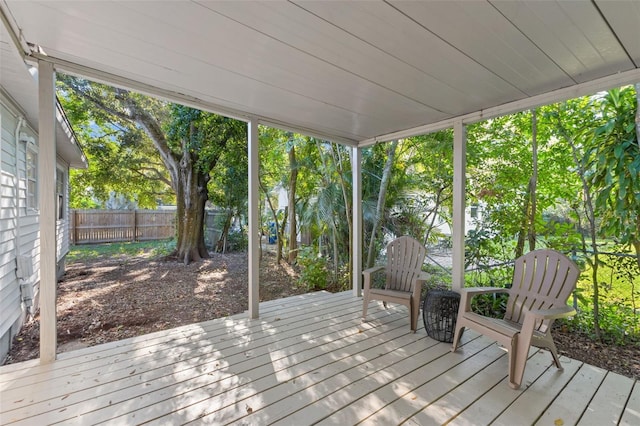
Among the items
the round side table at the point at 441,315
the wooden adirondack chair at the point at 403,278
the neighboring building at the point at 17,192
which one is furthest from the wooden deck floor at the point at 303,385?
the neighboring building at the point at 17,192

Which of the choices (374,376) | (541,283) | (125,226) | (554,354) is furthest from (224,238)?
(554,354)

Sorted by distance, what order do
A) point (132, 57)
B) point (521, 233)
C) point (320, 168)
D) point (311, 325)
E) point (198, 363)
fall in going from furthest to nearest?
point (320, 168) < point (521, 233) < point (311, 325) < point (198, 363) < point (132, 57)

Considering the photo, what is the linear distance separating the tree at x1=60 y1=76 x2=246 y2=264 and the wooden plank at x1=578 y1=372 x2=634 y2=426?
636cm

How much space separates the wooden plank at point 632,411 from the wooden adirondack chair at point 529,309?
15.2 inches

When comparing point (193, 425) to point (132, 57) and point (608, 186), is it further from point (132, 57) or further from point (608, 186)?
point (608, 186)

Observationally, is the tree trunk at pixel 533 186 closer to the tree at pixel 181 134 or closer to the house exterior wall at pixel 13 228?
the tree at pixel 181 134

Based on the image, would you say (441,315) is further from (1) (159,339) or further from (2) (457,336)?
(1) (159,339)

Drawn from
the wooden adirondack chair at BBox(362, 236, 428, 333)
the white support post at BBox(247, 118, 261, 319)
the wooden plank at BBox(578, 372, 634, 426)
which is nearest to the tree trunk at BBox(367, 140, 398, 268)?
the wooden adirondack chair at BBox(362, 236, 428, 333)

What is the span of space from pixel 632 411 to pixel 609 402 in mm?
98

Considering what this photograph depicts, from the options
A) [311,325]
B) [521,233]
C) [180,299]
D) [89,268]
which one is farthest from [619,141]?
[89,268]

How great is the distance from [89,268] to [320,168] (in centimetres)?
584

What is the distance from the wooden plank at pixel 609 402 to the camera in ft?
5.27

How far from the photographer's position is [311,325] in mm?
2951

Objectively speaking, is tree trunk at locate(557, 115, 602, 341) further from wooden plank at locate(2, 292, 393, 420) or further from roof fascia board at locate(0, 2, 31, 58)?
roof fascia board at locate(0, 2, 31, 58)
